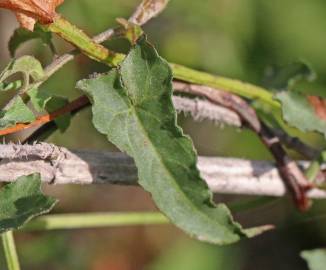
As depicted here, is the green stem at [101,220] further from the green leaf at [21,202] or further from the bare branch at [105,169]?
the green leaf at [21,202]

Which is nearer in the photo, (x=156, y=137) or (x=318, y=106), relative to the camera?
(x=156, y=137)

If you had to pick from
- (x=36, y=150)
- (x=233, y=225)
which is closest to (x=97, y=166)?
(x=36, y=150)

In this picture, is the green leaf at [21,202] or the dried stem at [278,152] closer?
the green leaf at [21,202]

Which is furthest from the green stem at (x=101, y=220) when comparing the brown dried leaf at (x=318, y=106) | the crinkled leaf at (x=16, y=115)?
the crinkled leaf at (x=16, y=115)

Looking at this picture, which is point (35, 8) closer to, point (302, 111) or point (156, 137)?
point (156, 137)

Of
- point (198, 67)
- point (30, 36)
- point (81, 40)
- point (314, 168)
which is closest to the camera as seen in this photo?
point (81, 40)

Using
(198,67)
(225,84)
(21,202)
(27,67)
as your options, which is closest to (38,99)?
(27,67)

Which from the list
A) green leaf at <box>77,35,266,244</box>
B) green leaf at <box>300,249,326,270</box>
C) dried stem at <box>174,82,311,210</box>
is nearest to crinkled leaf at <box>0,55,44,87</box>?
green leaf at <box>77,35,266,244</box>
